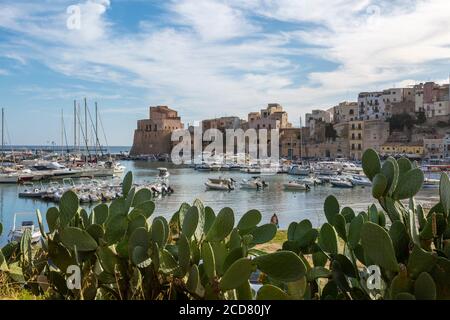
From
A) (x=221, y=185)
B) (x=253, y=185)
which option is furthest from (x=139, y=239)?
(x=253, y=185)

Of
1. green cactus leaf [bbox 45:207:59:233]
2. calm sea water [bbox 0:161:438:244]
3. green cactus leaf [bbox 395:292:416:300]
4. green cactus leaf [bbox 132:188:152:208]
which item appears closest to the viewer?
green cactus leaf [bbox 395:292:416:300]

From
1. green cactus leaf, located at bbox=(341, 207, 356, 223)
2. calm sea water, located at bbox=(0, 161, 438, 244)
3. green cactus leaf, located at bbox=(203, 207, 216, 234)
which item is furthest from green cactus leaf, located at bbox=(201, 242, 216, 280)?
calm sea water, located at bbox=(0, 161, 438, 244)

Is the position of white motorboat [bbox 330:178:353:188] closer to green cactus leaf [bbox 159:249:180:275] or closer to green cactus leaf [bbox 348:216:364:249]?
green cactus leaf [bbox 348:216:364:249]

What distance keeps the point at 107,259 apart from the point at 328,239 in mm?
1226

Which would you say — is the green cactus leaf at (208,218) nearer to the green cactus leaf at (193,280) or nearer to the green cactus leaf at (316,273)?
the green cactus leaf at (193,280)

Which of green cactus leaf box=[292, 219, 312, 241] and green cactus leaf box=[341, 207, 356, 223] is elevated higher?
green cactus leaf box=[341, 207, 356, 223]

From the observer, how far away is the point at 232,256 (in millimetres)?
2471

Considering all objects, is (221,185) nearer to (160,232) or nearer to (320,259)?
(320,259)

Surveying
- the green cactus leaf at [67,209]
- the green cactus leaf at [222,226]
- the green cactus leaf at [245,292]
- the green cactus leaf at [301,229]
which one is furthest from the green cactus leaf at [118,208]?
the green cactus leaf at [301,229]

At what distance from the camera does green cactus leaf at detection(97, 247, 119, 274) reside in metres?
2.60

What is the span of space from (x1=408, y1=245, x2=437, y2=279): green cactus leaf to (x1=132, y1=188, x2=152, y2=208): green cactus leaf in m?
1.70

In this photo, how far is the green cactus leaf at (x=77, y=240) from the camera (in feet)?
8.33
